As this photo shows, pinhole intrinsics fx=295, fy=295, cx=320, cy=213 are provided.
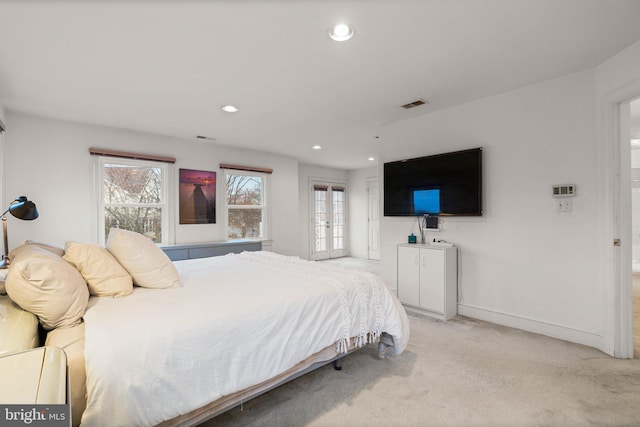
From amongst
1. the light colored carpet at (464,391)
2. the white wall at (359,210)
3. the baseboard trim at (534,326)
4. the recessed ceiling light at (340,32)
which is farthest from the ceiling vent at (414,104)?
the white wall at (359,210)

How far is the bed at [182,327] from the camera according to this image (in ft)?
3.96

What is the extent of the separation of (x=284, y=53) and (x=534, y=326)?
3371mm

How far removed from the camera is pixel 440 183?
3.49 metres

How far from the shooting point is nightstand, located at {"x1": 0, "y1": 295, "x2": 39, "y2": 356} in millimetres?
1035

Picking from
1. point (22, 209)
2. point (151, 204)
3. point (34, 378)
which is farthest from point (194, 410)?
point (151, 204)

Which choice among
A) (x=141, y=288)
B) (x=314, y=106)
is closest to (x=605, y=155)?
(x=314, y=106)

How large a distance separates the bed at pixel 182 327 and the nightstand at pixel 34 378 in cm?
54

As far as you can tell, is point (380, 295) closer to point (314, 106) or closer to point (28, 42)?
point (314, 106)

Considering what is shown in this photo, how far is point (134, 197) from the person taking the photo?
4.23 meters

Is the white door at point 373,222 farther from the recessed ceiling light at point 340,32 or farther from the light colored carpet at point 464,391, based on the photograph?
the recessed ceiling light at point 340,32

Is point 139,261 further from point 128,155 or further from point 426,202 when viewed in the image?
point 426,202

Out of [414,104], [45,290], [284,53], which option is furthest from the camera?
[414,104]

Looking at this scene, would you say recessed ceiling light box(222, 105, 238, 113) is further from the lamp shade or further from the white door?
the white door

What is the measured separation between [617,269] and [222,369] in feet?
10.0
